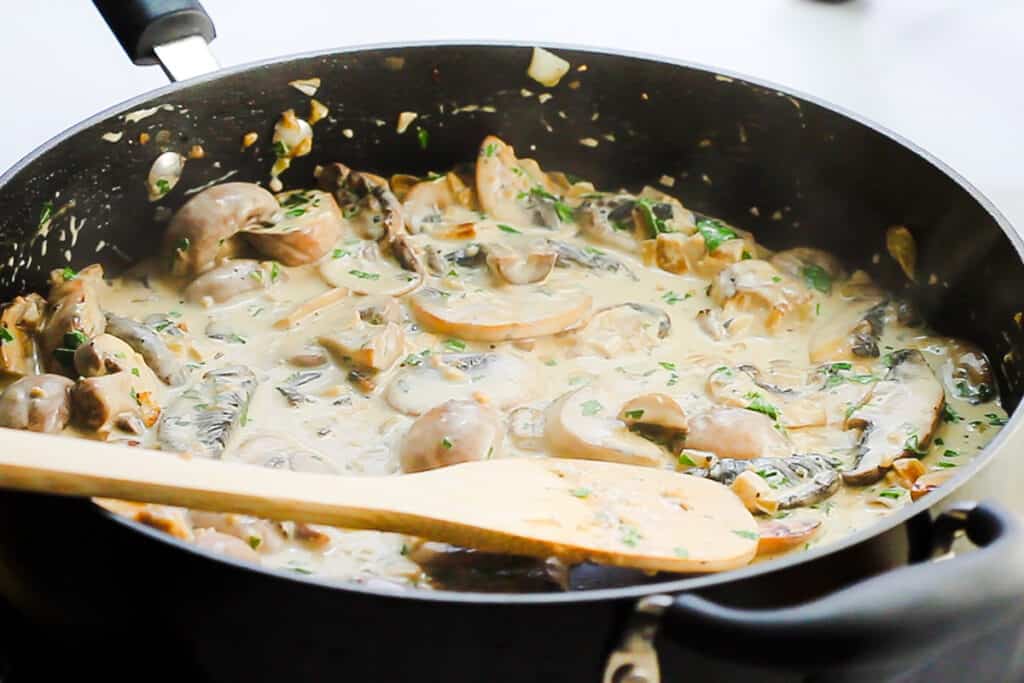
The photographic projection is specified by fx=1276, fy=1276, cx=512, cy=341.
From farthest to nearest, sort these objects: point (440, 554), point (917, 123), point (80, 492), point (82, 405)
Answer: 1. point (917, 123)
2. point (82, 405)
3. point (440, 554)
4. point (80, 492)

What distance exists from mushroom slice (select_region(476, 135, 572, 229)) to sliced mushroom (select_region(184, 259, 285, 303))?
1.60 feet

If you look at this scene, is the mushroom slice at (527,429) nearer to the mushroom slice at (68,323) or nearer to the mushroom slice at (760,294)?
the mushroom slice at (760,294)

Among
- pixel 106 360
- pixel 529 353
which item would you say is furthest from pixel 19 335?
pixel 529 353

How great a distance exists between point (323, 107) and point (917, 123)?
4.99ft

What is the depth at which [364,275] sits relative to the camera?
2377 millimetres

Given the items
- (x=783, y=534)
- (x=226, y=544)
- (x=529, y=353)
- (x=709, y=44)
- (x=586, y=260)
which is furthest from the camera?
(x=709, y=44)

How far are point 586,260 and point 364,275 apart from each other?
1.39 ft

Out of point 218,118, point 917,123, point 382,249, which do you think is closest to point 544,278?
point 382,249

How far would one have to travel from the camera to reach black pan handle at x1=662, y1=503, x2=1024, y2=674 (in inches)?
44.8

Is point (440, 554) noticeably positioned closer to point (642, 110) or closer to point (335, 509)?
point (335, 509)

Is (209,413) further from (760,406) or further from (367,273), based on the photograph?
(760,406)

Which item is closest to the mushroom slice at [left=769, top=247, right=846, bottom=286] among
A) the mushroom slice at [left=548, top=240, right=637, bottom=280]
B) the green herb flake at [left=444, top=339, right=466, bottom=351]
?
the mushroom slice at [left=548, top=240, right=637, bottom=280]

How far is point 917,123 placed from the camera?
317cm

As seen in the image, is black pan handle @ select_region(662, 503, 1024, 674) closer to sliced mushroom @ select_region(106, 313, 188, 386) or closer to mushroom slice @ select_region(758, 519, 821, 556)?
mushroom slice @ select_region(758, 519, 821, 556)
